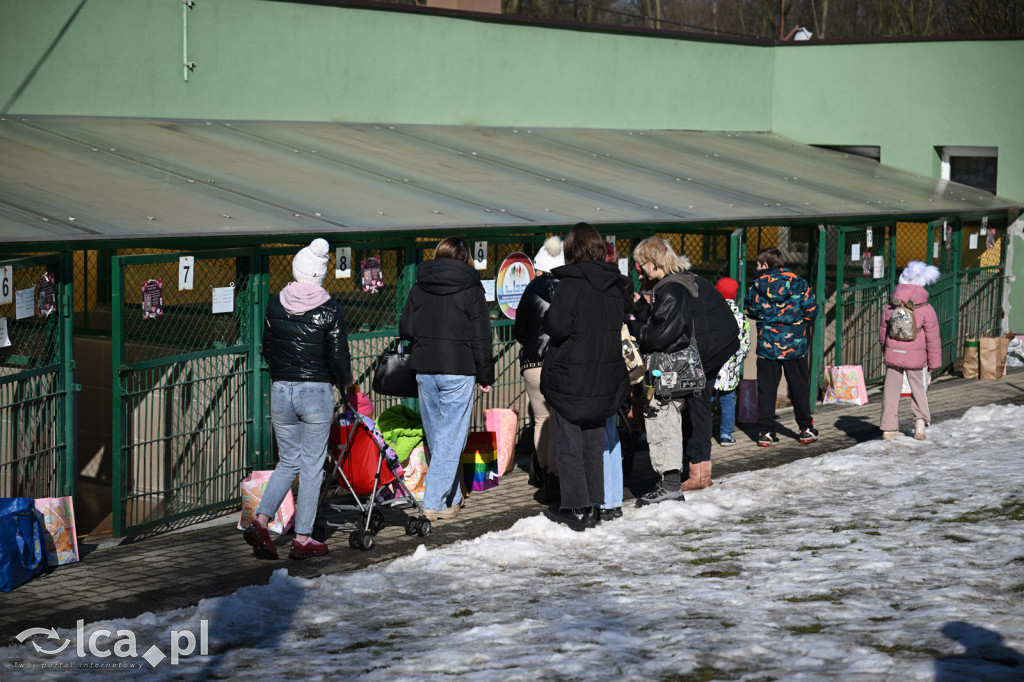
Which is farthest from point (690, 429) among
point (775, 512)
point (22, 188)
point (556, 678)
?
point (22, 188)

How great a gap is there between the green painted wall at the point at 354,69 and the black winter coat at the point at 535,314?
4553mm

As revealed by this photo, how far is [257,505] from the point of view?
836 centimetres

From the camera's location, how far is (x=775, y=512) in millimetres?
8930

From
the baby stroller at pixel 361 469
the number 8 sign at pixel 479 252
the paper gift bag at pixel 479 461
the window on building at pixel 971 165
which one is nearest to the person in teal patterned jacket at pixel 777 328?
the number 8 sign at pixel 479 252

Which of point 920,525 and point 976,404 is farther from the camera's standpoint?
point 976,404

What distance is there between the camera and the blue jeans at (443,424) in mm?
8453

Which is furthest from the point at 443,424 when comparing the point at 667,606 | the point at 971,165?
the point at 971,165

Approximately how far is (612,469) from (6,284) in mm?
3823

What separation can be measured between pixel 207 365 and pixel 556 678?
4.29 m

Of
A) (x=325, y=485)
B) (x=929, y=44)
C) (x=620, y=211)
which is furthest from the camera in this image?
(x=929, y=44)

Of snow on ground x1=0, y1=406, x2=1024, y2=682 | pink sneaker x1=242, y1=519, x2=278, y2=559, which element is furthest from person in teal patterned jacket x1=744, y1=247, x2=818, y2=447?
pink sneaker x1=242, y1=519, x2=278, y2=559

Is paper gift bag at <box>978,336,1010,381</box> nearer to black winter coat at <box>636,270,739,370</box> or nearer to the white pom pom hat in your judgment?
the white pom pom hat

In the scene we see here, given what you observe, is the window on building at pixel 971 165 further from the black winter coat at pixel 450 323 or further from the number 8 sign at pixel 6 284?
the number 8 sign at pixel 6 284

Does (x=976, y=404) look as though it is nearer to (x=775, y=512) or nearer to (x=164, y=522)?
(x=775, y=512)
